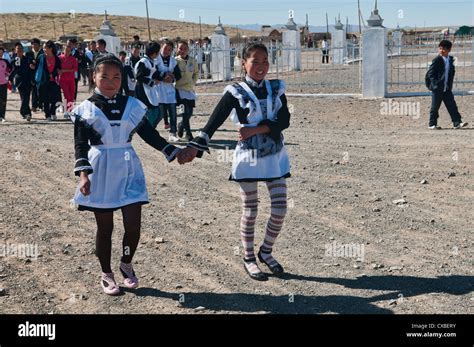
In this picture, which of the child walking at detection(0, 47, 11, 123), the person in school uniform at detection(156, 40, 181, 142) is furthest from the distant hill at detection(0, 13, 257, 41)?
the person in school uniform at detection(156, 40, 181, 142)

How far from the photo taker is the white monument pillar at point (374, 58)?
18.9 m

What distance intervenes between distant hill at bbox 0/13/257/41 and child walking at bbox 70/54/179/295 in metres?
76.9

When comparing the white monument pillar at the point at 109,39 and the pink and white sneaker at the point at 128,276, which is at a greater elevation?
the white monument pillar at the point at 109,39

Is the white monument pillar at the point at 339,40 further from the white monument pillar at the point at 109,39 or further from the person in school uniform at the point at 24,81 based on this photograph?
the person in school uniform at the point at 24,81

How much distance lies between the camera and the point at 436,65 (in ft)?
44.2

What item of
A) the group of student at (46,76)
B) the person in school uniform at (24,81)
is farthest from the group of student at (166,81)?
the person in school uniform at (24,81)

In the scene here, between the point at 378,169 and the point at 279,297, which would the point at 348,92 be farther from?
the point at 279,297

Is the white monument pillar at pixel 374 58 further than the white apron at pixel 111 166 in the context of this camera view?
Yes

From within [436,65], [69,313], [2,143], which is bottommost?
[69,313]

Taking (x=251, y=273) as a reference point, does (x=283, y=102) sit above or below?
above

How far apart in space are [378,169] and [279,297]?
5.00m

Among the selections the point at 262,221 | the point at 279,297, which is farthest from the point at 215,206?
the point at 279,297

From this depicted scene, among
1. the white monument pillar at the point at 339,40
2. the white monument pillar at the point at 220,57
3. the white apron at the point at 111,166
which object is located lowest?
→ the white apron at the point at 111,166

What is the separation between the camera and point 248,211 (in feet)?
18.9
